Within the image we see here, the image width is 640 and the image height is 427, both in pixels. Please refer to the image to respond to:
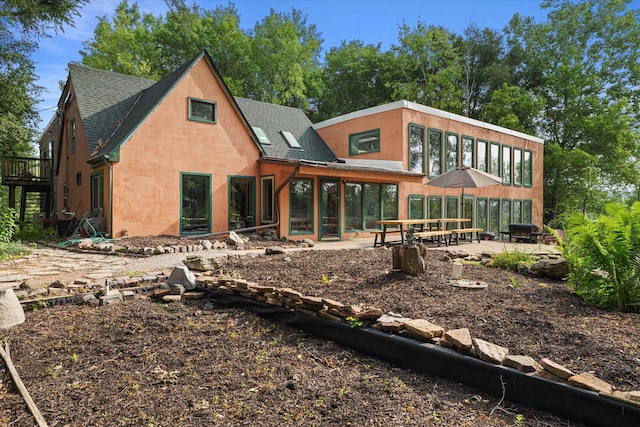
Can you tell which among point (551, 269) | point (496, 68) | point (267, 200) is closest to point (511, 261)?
point (551, 269)

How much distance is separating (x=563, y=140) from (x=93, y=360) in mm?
31080

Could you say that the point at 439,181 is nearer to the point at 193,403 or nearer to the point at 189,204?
the point at 189,204

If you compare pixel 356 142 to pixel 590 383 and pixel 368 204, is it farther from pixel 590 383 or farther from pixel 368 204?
pixel 590 383

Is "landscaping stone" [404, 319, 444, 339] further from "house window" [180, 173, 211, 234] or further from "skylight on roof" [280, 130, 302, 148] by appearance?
"skylight on roof" [280, 130, 302, 148]

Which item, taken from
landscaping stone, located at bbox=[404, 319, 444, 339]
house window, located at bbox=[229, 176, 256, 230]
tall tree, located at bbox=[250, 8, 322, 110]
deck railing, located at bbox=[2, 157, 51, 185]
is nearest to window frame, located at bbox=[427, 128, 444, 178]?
house window, located at bbox=[229, 176, 256, 230]

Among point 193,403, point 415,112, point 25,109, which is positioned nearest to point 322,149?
point 415,112

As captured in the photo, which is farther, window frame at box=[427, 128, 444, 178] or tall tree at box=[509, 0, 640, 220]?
tall tree at box=[509, 0, 640, 220]

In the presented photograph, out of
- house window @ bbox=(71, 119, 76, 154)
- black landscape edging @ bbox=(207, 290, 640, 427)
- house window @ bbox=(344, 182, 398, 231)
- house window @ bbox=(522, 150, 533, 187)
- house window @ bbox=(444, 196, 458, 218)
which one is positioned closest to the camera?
black landscape edging @ bbox=(207, 290, 640, 427)

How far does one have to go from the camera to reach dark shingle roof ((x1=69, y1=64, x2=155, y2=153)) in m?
12.7

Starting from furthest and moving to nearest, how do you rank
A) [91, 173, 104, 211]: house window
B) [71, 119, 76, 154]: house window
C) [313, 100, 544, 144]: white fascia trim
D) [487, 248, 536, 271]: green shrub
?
[313, 100, 544, 144]: white fascia trim → [71, 119, 76, 154]: house window → [91, 173, 104, 211]: house window → [487, 248, 536, 271]: green shrub

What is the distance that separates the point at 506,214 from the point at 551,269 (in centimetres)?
1598

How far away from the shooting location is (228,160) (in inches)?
493

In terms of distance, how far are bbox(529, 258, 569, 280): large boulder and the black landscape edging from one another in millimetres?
3817

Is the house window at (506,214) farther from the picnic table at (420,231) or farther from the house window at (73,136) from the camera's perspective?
the house window at (73,136)
